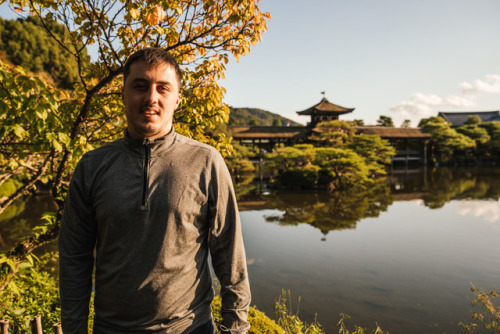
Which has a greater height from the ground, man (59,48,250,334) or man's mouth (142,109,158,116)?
man's mouth (142,109,158,116)

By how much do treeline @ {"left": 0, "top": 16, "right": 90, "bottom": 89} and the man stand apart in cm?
2685

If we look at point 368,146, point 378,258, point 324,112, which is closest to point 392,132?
point 324,112

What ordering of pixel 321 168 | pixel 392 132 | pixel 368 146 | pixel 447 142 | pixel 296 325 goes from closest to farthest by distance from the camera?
pixel 296 325 → pixel 321 168 → pixel 368 146 → pixel 392 132 → pixel 447 142

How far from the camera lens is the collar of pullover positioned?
1.21m

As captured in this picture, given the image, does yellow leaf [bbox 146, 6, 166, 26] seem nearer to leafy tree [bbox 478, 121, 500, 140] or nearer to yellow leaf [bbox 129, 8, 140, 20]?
yellow leaf [bbox 129, 8, 140, 20]

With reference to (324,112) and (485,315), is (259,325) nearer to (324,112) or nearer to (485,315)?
(485,315)

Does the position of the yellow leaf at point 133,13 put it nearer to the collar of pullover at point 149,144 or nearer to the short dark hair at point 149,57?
the short dark hair at point 149,57

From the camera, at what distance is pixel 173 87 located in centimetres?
125

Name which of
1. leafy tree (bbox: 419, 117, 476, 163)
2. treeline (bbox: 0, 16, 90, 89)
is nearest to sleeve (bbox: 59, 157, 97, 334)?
treeline (bbox: 0, 16, 90, 89)

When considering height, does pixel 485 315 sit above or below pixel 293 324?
below

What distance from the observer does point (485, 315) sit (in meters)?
4.91

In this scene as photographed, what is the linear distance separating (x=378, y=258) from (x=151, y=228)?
24.9 feet

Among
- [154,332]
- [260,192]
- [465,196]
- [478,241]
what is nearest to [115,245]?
[154,332]

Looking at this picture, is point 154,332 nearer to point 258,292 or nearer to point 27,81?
point 27,81
